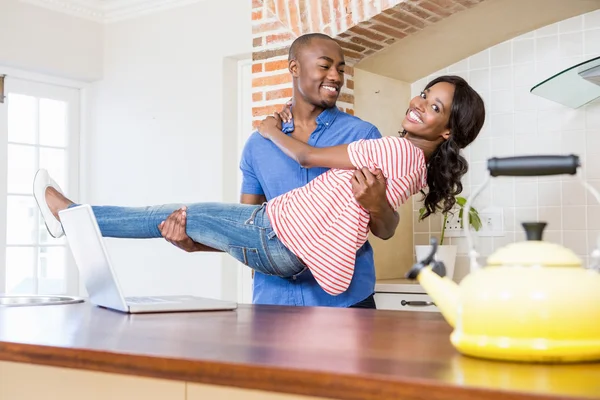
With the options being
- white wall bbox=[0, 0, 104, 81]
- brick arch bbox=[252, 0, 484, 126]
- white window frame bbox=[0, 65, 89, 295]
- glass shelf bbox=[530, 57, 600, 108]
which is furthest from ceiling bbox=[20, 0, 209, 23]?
glass shelf bbox=[530, 57, 600, 108]

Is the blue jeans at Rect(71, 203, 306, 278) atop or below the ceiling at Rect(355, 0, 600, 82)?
below

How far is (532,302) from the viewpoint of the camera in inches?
32.1

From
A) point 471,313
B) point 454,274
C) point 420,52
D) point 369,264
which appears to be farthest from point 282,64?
point 471,313

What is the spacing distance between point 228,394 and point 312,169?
4.94 feet

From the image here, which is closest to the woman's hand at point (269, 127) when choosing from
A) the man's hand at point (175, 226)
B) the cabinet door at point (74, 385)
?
the man's hand at point (175, 226)

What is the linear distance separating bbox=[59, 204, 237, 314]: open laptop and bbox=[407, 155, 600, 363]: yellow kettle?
79cm

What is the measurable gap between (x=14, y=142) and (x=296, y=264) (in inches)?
130

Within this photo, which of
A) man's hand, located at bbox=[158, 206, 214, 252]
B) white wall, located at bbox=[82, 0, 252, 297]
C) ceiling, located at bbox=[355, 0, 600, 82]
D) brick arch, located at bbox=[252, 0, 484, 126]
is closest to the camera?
man's hand, located at bbox=[158, 206, 214, 252]

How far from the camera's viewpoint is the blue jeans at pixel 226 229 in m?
1.94

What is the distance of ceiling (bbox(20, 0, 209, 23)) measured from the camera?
4672mm

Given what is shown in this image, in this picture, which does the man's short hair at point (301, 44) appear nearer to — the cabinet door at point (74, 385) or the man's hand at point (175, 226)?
the man's hand at point (175, 226)

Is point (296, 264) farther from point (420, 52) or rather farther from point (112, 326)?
point (420, 52)

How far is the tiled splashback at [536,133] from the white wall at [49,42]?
94.0 inches

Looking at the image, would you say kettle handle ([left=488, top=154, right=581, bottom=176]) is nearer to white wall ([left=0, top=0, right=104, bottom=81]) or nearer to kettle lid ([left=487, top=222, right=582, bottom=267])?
kettle lid ([left=487, top=222, right=582, bottom=267])
